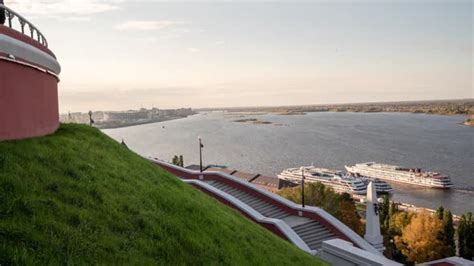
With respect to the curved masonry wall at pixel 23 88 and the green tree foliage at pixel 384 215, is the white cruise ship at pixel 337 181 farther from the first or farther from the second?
the curved masonry wall at pixel 23 88

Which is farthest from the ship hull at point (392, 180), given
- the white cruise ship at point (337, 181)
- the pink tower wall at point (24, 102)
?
the pink tower wall at point (24, 102)

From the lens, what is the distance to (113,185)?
22.4ft

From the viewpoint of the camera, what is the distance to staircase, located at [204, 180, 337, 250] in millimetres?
15177

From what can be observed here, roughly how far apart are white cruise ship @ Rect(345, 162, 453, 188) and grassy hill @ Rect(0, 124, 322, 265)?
174ft

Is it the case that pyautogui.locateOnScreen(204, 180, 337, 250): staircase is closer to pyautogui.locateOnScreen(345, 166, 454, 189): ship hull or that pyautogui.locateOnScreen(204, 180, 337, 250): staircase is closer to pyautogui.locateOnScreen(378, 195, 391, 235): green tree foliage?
pyautogui.locateOnScreen(378, 195, 391, 235): green tree foliage

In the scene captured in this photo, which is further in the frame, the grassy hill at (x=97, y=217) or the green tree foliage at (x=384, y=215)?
the green tree foliage at (x=384, y=215)

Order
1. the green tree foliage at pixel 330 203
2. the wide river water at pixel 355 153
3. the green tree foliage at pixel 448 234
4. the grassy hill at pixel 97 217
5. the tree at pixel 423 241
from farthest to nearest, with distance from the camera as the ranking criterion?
1. the wide river water at pixel 355 153
2. the green tree foliage at pixel 448 234
3. the tree at pixel 423 241
4. the green tree foliage at pixel 330 203
5. the grassy hill at pixel 97 217

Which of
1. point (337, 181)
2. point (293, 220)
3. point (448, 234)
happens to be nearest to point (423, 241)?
point (448, 234)

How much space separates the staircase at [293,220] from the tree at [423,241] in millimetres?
17003

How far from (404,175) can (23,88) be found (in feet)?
197

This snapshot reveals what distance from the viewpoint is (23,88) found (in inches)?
265

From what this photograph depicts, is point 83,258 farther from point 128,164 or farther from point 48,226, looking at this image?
point 128,164

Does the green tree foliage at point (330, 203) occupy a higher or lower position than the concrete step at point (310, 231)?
lower

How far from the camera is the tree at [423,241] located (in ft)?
96.2
